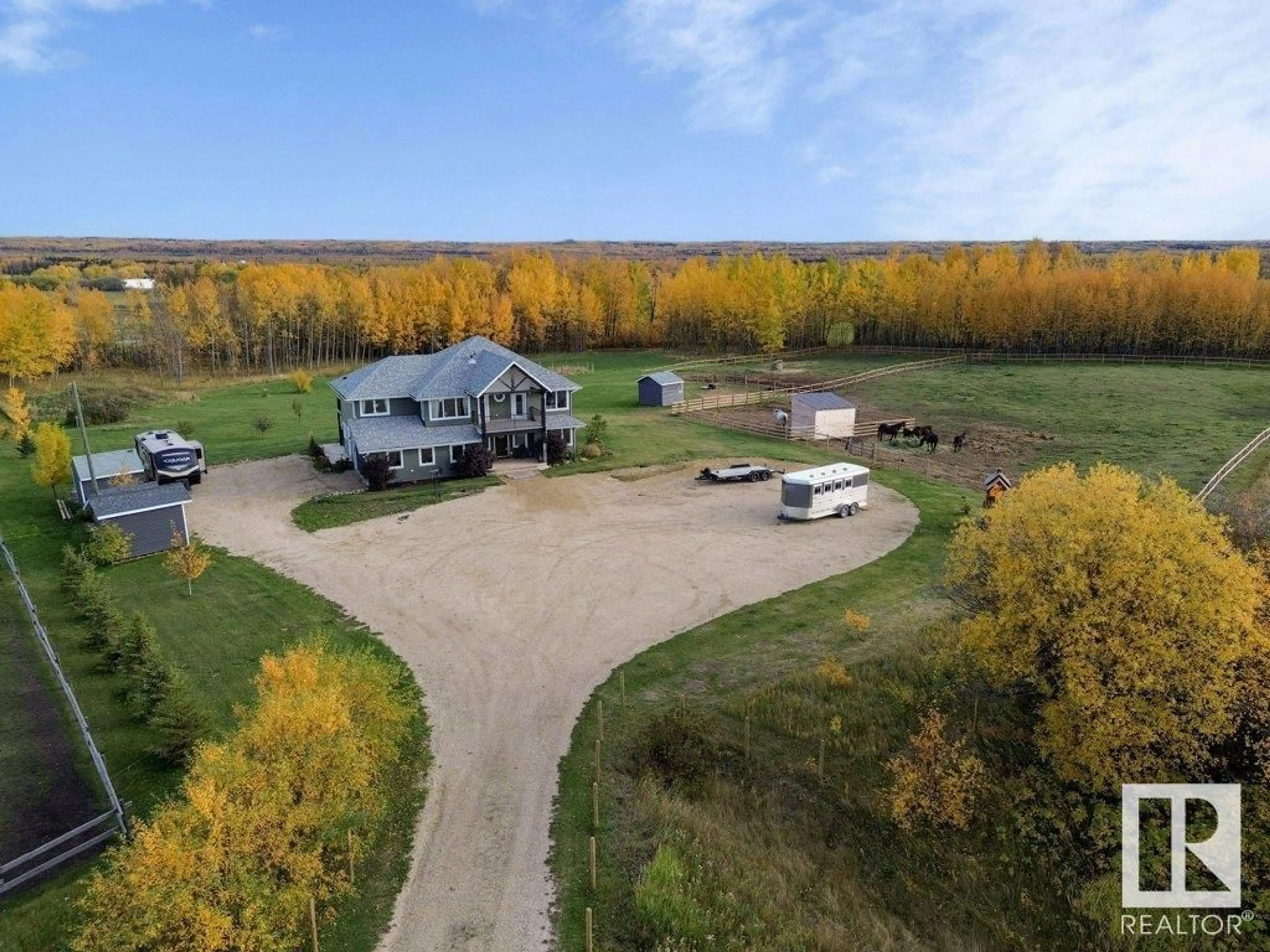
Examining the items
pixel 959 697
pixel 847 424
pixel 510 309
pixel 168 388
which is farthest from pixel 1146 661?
pixel 510 309

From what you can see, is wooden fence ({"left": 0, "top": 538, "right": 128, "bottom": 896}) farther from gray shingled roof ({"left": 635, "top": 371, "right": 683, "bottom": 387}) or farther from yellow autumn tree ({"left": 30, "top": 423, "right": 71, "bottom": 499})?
gray shingled roof ({"left": 635, "top": 371, "right": 683, "bottom": 387})

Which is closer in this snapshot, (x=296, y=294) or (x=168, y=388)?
(x=168, y=388)

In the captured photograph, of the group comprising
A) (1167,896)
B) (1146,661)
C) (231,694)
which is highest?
(1146,661)

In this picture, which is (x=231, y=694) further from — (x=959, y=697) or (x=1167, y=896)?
(x=1167, y=896)

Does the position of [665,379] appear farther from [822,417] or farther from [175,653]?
[175,653]

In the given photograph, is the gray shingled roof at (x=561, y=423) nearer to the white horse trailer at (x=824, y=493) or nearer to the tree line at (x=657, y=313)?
the white horse trailer at (x=824, y=493)

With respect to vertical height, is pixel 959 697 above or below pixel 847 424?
below

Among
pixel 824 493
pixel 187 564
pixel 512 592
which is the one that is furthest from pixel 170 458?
pixel 824 493
